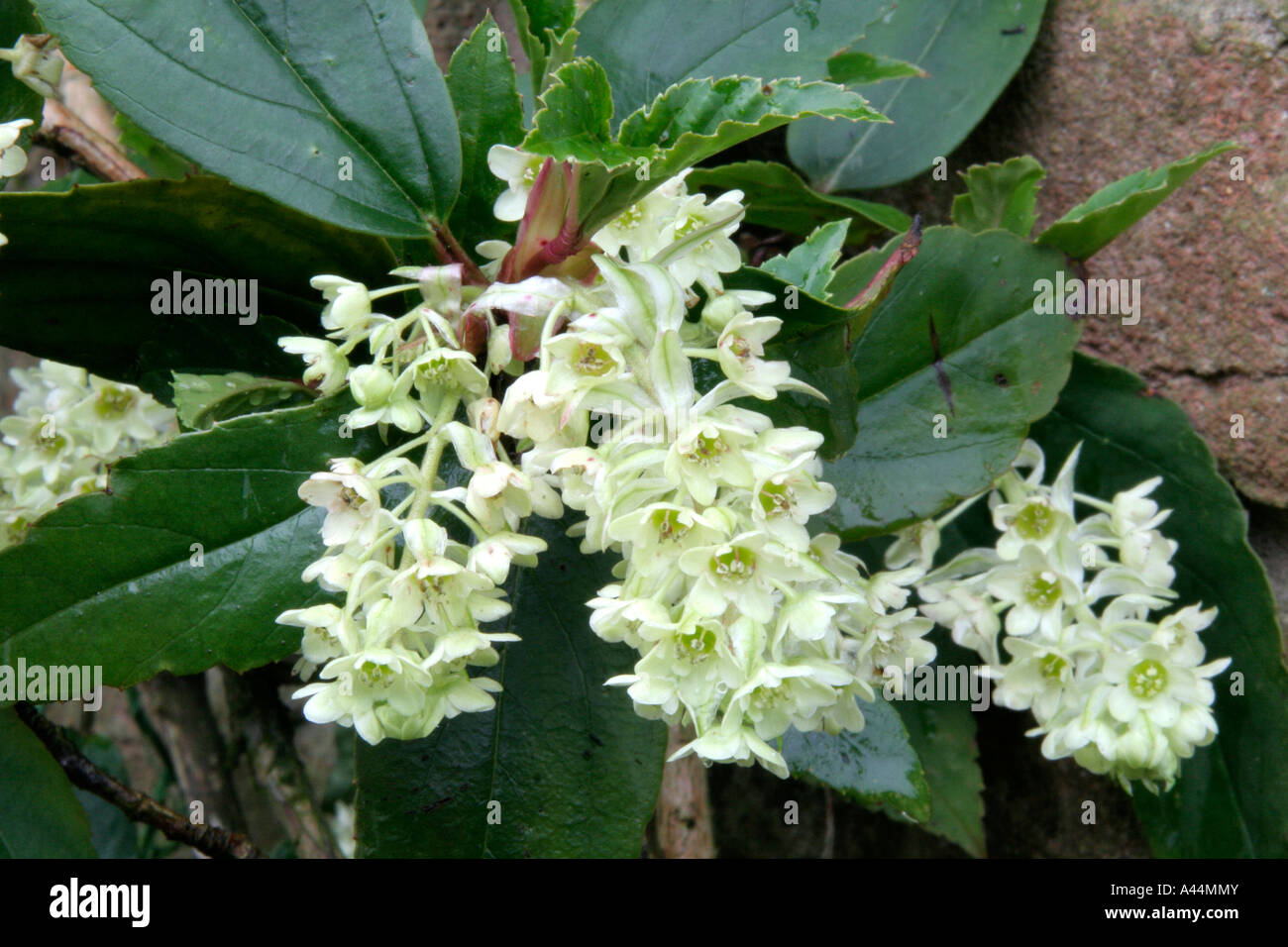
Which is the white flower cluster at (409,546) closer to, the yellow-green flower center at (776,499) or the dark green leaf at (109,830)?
the yellow-green flower center at (776,499)

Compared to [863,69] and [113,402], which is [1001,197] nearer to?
[863,69]

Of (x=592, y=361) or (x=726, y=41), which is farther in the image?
(x=726, y=41)

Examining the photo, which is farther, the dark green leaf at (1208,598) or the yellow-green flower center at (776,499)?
the dark green leaf at (1208,598)

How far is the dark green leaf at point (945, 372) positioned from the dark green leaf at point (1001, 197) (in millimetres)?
107

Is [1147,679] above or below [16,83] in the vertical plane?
below

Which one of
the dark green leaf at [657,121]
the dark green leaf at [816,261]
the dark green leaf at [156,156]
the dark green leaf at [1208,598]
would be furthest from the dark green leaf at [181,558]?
the dark green leaf at [1208,598]

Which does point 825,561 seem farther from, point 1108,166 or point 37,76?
point 37,76

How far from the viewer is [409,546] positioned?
0.83m

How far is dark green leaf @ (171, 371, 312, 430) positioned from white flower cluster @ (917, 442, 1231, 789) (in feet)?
2.41

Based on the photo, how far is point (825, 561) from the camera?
1.03 metres

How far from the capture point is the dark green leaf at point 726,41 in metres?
1.17

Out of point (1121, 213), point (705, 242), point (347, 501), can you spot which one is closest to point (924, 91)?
point (1121, 213)

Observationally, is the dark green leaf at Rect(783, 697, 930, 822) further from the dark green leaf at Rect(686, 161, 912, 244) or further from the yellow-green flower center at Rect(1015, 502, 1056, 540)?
the dark green leaf at Rect(686, 161, 912, 244)

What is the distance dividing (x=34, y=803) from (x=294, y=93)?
0.81m
